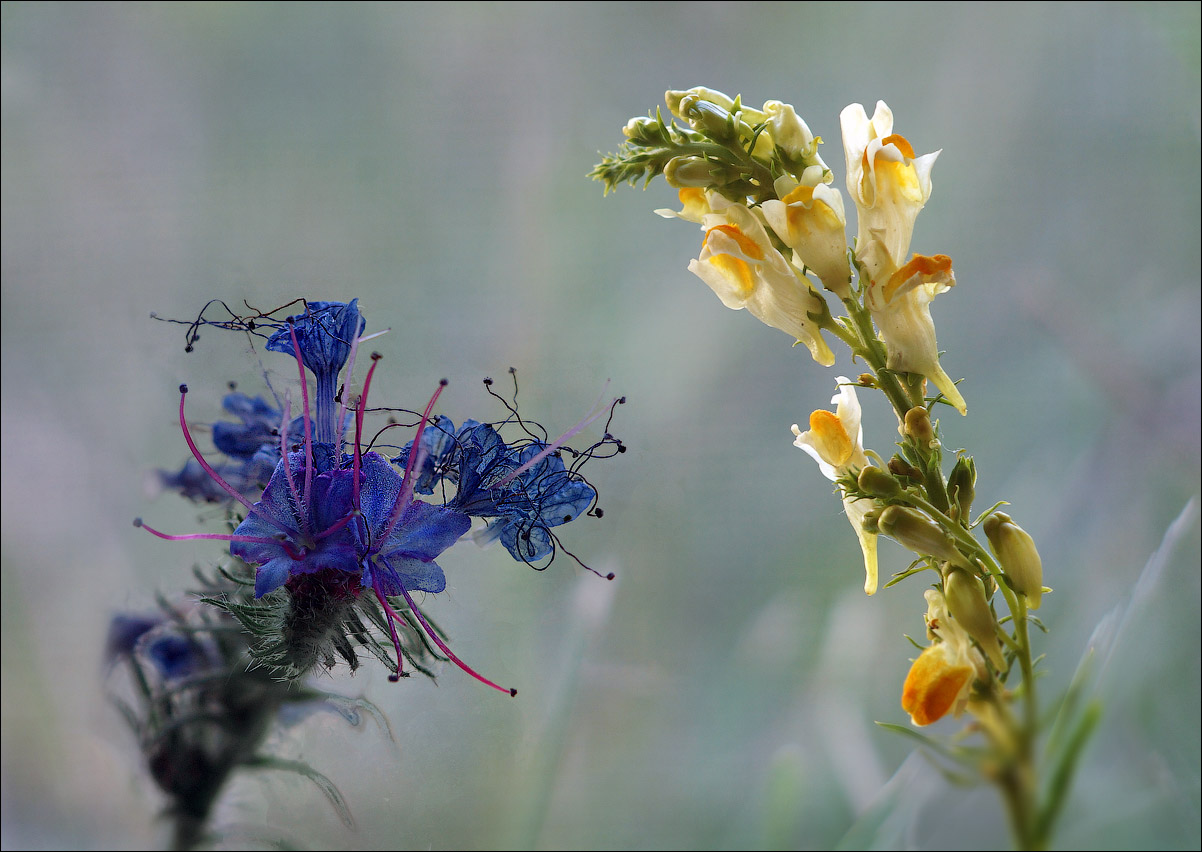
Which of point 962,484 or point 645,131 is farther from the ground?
point 645,131

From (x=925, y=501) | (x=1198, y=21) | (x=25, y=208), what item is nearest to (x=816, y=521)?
(x=925, y=501)

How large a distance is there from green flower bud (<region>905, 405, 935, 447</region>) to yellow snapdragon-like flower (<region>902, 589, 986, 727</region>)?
7 cm

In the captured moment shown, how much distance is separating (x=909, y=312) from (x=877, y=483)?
0.07m

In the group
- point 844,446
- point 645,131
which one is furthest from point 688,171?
point 844,446

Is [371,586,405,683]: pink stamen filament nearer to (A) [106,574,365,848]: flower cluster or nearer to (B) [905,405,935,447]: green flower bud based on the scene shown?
(A) [106,574,365,848]: flower cluster

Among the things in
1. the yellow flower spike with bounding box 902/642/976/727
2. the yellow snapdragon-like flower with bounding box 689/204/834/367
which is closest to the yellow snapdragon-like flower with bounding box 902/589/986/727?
the yellow flower spike with bounding box 902/642/976/727

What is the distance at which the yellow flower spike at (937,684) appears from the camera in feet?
0.95

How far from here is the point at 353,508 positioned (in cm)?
35

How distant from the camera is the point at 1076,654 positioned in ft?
2.40

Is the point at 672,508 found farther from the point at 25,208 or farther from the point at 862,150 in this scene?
the point at 25,208

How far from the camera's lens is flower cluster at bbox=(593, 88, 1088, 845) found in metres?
0.30

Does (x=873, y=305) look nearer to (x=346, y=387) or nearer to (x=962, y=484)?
(x=962, y=484)

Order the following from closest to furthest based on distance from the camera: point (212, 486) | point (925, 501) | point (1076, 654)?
1. point (925, 501)
2. point (212, 486)
3. point (1076, 654)

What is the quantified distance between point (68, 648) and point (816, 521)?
74cm
